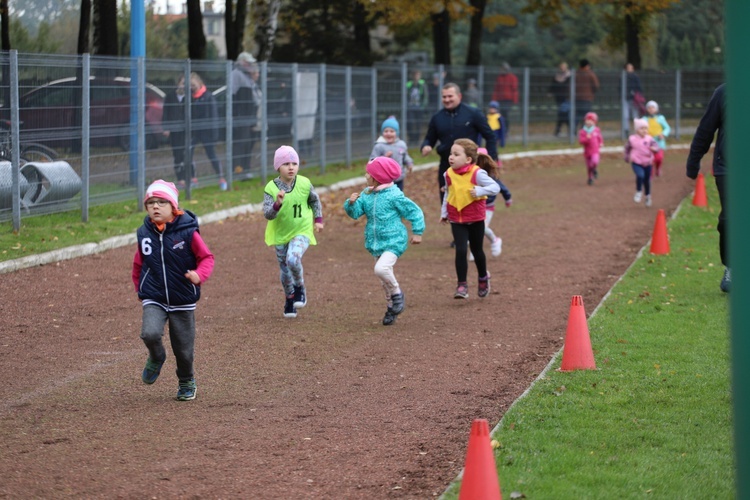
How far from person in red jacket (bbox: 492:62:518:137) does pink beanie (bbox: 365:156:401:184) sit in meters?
25.4

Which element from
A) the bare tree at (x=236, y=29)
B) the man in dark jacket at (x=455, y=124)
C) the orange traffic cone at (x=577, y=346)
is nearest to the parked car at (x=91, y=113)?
the man in dark jacket at (x=455, y=124)

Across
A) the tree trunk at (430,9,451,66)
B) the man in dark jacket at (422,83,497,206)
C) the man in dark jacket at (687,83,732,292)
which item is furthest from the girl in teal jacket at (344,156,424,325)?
the tree trunk at (430,9,451,66)

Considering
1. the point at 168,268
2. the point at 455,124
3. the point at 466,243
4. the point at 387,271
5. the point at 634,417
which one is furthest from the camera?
the point at 455,124

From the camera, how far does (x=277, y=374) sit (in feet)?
27.3

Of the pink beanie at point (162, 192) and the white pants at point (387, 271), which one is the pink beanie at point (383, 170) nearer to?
the white pants at point (387, 271)

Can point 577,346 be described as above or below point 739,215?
below

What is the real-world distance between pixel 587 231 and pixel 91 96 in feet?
24.1

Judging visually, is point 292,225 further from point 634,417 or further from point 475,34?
point 475,34

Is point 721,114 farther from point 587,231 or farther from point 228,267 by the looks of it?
point 587,231

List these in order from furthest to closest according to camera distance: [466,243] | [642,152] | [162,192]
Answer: [642,152]
[466,243]
[162,192]

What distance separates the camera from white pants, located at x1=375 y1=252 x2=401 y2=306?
993 cm

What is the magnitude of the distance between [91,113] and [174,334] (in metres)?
9.20

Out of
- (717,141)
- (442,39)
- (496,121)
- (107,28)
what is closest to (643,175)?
(717,141)

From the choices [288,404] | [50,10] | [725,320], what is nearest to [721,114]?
[725,320]
